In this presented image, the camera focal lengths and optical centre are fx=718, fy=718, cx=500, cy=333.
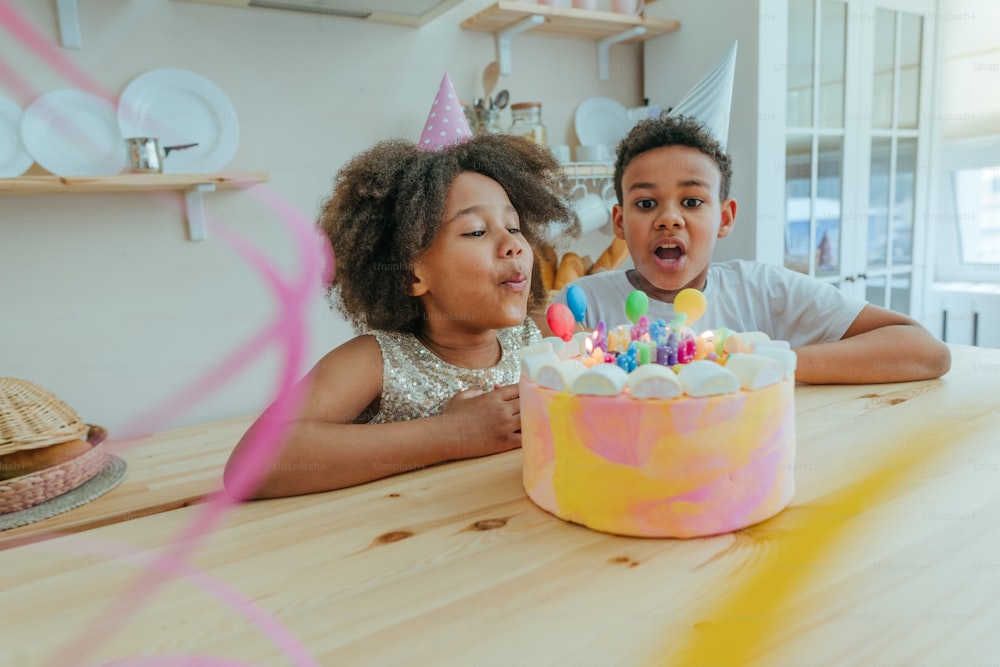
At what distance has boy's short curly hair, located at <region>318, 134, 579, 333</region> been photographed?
2.77ft

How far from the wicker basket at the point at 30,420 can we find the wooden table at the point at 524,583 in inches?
23.5

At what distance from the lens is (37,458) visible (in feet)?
3.68

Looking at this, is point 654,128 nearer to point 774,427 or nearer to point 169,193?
point 774,427

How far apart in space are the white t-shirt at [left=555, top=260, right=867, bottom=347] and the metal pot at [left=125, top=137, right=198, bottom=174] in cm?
95

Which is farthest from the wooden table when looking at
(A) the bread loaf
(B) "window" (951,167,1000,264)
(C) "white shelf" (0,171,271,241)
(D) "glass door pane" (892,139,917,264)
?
(B) "window" (951,167,1000,264)

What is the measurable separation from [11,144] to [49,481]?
2.72ft

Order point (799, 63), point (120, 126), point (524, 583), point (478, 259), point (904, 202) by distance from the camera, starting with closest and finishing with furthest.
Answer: point (524, 583) < point (478, 259) < point (120, 126) < point (799, 63) < point (904, 202)

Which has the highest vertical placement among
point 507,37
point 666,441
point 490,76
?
point 507,37

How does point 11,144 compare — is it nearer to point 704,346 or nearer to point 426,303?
point 426,303

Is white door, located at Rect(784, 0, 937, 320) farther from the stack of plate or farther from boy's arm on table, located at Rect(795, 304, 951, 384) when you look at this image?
the stack of plate

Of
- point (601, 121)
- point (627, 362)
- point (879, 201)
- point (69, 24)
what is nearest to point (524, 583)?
point (627, 362)

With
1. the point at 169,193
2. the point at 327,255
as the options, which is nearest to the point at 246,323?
→ the point at 169,193

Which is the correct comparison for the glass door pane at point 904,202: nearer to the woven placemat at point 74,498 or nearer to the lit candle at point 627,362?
the lit candle at point 627,362

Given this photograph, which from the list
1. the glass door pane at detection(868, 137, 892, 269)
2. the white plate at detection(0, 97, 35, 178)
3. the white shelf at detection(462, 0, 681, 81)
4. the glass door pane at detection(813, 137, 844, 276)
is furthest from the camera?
the glass door pane at detection(868, 137, 892, 269)
